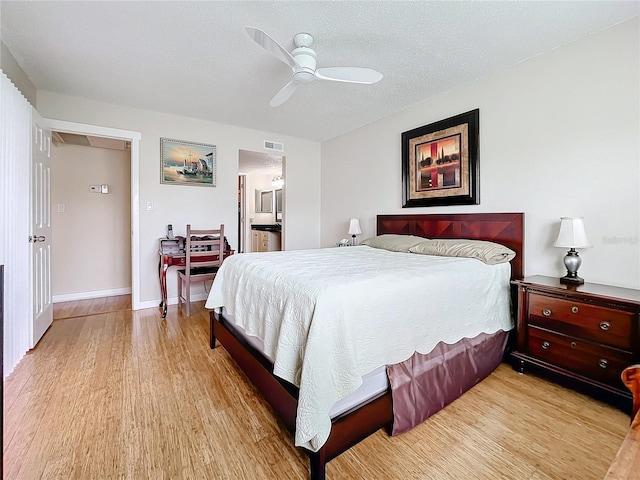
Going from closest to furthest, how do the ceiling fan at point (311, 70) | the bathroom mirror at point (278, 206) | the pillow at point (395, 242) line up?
the ceiling fan at point (311, 70) < the pillow at point (395, 242) < the bathroom mirror at point (278, 206)

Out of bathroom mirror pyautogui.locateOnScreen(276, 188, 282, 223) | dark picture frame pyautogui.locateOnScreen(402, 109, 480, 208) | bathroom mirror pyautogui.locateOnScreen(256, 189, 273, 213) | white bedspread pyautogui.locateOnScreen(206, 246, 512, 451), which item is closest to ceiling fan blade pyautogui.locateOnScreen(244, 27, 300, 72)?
white bedspread pyautogui.locateOnScreen(206, 246, 512, 451)

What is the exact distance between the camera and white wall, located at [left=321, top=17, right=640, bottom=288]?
78.7 inches

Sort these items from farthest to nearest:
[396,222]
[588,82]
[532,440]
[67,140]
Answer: [67,140] → [396,222] → [588,82] → [532,440]

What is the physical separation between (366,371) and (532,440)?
100 cm

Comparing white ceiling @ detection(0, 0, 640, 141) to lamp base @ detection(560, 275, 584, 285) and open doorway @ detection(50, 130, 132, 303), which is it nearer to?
open doorway @ detection(50, 130, 132, 303)

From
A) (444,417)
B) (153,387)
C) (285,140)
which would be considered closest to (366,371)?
(444,417)

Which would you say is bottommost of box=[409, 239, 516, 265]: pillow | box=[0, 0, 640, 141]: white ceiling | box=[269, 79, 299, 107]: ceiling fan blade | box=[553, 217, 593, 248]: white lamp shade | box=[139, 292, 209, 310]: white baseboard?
box=[139, 292, 209, 310]: white baseboard

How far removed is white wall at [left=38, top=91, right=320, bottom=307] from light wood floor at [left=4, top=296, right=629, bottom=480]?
5.59 feet

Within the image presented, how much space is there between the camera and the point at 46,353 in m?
2.40

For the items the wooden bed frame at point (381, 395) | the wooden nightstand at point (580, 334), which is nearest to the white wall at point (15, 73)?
the wooden bed frame at point (381, 395)

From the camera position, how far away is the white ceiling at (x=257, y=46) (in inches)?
74.2

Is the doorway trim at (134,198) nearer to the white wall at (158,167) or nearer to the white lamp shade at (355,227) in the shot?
the white wall at (158,167)

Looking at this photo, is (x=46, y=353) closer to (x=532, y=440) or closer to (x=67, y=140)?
(x=67, y=140)

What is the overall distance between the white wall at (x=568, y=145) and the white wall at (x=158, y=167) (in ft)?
9.00
